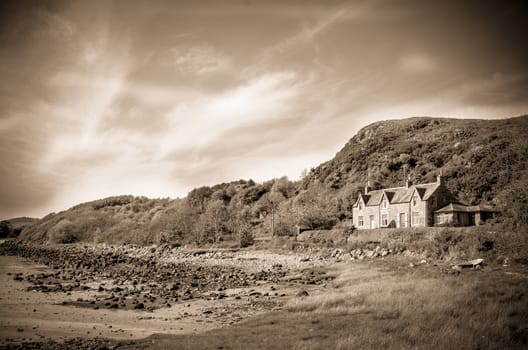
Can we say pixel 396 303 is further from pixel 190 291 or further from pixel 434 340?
pixel 190 291

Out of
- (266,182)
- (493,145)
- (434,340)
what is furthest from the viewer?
(266,182)

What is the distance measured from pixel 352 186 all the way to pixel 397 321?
77.4 m

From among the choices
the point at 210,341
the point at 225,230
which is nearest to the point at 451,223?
the point at 210,341

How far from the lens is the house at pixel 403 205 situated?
4697 cm

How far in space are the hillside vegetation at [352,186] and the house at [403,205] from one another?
7.21 metres

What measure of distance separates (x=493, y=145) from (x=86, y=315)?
3396 inches

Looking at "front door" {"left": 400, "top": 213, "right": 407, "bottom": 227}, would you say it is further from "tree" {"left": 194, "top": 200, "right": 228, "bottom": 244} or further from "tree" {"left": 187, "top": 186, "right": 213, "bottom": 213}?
"tree" {"left": 187, "top": 186, "right": 213, "bottom": 213}

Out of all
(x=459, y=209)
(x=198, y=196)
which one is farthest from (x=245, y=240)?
(x=198, y=196)

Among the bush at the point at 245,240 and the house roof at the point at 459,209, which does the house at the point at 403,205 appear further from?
the bush at the point at 245,240

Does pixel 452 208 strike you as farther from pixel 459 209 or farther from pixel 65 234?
pixel 65 234

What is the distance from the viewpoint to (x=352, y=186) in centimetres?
8900

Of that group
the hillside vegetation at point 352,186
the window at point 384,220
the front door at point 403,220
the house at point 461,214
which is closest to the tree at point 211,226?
the hillside vegetation at point 352,186

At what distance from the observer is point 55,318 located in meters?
16.7

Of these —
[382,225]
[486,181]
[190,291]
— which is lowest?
[190,291]
